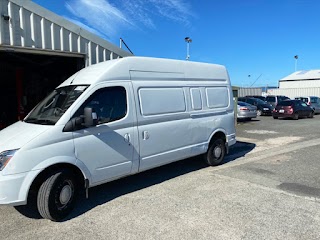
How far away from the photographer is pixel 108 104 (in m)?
4.87

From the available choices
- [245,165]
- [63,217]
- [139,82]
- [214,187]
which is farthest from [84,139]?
[245,165]

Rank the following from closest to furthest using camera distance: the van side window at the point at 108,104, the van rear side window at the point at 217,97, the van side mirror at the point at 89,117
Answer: the van side mirror at the point at 89,117 → the van side window at the point at 108,104 → the van rear side window at the point at 217,97

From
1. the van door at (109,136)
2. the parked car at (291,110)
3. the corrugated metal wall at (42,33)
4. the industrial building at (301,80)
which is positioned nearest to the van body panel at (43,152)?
the van door at (109,136)

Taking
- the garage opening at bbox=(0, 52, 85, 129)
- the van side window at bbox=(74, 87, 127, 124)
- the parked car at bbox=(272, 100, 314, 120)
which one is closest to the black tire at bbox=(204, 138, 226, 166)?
the van side window at bbox=(74, 87, 127, 124)

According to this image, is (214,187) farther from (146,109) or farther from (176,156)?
(146,109)

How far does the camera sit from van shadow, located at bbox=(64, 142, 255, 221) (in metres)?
4.82

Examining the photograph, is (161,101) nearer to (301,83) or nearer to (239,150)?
(239,150)

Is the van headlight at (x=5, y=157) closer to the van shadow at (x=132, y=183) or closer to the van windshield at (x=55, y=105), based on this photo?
the van windshield at (x=55, y=105)

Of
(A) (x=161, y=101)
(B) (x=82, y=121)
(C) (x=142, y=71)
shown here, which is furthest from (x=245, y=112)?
(B) (x=82, y=121)

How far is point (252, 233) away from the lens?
3.76 m

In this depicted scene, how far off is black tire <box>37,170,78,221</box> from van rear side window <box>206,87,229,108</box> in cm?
383

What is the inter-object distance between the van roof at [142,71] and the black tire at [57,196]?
1.60 metres

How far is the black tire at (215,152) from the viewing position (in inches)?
278

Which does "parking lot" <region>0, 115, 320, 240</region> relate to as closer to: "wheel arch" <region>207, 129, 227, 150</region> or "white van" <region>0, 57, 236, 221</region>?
"white van" <region>0, 57, 236, 221</region>
